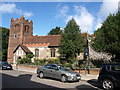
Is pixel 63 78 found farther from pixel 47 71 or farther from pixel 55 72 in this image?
pixel 47 71

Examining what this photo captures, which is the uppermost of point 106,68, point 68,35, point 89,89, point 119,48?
point 68,35

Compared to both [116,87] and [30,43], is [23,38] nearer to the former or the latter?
[30,43]

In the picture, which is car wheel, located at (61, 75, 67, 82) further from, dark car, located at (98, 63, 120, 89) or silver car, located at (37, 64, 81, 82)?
dark car, located at (98, 63, 120, 89)

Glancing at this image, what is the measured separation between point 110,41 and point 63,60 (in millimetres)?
12833

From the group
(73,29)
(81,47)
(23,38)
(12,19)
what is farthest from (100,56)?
(12,19)

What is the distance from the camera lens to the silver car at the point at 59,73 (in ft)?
35.4

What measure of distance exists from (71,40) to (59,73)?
11466mm

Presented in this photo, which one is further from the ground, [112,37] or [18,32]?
[18,32]

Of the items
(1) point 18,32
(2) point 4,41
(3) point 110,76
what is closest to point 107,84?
(3) point 110,76

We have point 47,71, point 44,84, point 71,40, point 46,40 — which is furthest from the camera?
point 46,40

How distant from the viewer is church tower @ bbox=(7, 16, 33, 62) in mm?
38031

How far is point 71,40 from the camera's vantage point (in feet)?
72.4

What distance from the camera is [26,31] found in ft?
130

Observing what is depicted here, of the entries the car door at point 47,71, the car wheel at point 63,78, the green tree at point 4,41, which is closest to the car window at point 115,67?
the car wheel at point 63,78
